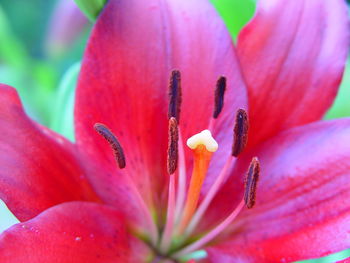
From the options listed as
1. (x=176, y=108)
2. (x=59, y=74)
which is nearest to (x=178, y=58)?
(x=176, y=108)

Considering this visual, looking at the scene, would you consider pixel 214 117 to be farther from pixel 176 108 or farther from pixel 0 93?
pixel 0 93

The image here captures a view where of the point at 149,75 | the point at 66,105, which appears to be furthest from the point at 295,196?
the point at 66,105

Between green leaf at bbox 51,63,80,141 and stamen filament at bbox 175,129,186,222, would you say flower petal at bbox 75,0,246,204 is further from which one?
green leaf at bbox 51,63,80,141

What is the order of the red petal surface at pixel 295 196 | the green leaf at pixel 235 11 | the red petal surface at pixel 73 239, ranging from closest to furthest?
the red petal surface at pixel 73 239 < the red petal surface at pixel 295 196 < the green leaf at pixel 235 11

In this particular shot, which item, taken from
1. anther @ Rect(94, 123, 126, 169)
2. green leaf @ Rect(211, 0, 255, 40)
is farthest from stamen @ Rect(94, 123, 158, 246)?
green leaf @ Rect(211, 0, 255, 40)

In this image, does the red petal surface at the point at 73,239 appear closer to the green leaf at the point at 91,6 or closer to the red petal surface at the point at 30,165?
the red petal surface at the point at 30,165

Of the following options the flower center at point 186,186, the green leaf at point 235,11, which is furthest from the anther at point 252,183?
the green leaf at point 235,11
